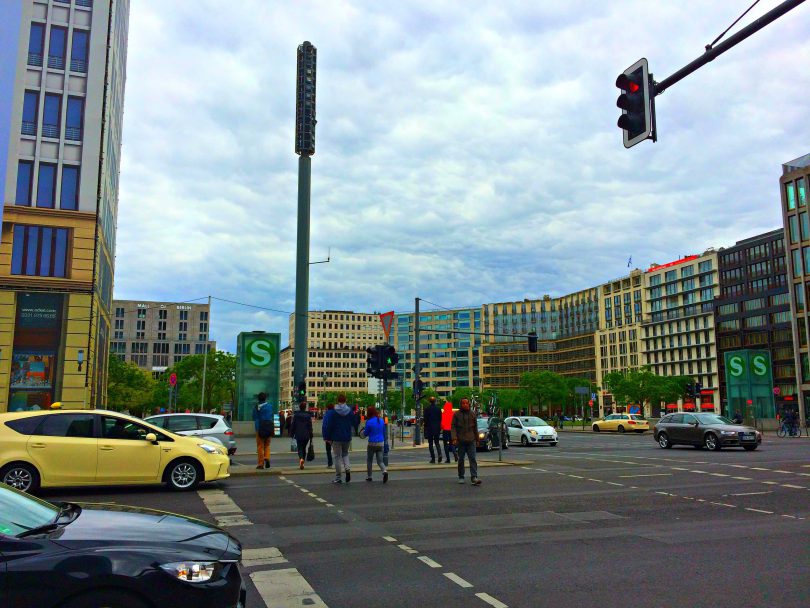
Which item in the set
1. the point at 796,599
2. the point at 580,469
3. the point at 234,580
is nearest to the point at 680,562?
the point at 796,599

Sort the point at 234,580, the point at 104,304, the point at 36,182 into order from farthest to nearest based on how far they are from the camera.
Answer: the point at 104,304 → the point at 36,182 → the point at 234,580

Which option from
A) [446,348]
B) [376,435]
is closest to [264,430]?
[376,435]

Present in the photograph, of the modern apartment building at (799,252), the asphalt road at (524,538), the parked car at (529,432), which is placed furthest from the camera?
the modern apartment building at (799,252)

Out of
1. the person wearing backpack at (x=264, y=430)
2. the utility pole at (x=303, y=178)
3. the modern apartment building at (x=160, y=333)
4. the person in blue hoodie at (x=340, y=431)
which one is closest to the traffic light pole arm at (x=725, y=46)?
the person in blue hoodie at (x=340, y=431)

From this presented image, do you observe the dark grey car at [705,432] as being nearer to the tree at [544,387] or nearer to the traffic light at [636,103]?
the traffic light at [636,103]

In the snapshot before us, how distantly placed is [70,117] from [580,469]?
29.8 m

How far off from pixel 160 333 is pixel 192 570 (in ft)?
502

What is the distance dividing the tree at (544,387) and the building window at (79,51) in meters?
85.2

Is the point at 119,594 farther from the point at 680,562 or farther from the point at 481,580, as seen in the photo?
the point at 680,562

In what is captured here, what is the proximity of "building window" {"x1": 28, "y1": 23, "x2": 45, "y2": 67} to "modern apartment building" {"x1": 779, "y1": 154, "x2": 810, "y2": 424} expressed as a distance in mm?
71221

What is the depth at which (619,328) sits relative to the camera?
141 meters

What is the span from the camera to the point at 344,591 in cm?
622

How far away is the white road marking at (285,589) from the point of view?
5.88 m

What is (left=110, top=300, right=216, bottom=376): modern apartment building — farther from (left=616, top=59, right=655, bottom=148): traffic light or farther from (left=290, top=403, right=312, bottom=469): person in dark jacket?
(left=616, top=59, right=655, bottom=148): traffic light
